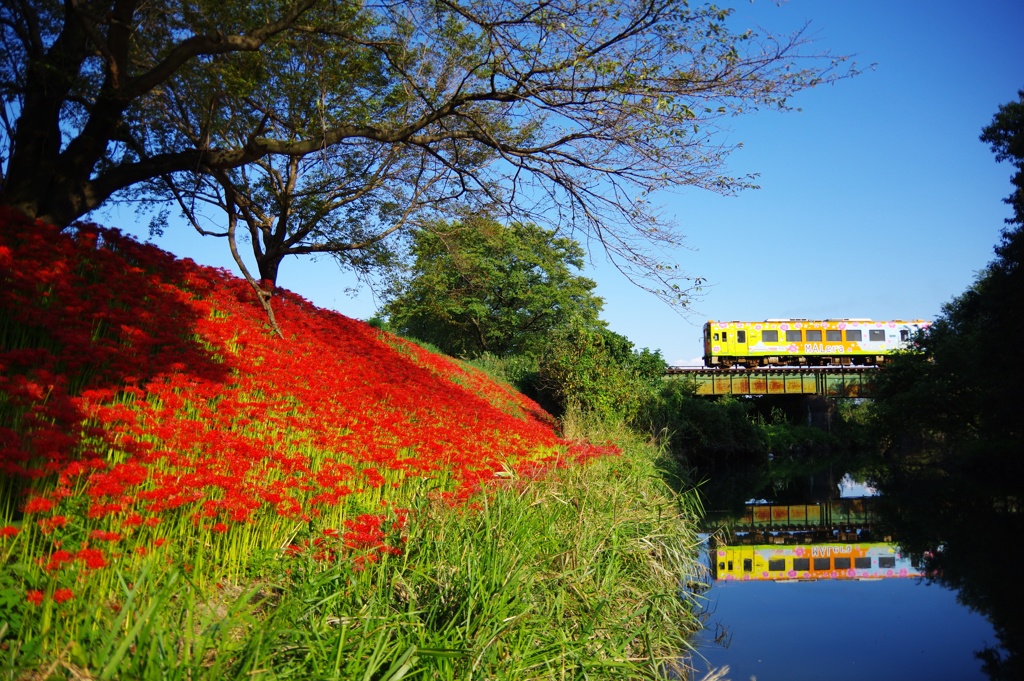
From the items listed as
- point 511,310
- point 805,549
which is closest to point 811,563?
point 805,549

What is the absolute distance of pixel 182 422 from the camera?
5047mm

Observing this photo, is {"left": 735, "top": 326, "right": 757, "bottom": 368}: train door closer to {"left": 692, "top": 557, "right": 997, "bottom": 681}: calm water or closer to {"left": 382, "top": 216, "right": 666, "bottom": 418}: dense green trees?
{"left": 382, "top": 216, "right": 666, "bottom": 418}: dense green trees

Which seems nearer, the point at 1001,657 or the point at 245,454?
the point at 245,454

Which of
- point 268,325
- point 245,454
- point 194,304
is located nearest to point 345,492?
point 245,454

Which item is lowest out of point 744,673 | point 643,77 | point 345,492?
point 744,673

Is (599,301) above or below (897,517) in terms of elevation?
above

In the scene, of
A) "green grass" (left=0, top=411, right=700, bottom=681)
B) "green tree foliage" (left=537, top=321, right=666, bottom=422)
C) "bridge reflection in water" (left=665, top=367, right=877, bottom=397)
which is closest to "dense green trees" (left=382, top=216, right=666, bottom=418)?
"green tree foliage" (left=537, top=321, right=666, bottom=422)

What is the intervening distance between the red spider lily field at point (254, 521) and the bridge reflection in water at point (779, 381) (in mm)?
27505

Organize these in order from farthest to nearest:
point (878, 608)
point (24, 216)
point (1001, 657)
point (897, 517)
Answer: point (897, 517) < point (878, 608) < point (24, 216) < point (1001, 657)

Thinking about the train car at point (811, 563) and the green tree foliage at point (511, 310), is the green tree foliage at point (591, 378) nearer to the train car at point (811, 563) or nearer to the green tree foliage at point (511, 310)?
the train car at point (811, 563)

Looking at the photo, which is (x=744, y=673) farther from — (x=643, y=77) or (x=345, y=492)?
(x=643, y=77)

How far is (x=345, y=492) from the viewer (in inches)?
202

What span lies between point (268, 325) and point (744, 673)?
23.9 feet

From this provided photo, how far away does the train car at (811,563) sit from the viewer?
A: 9.98 m
